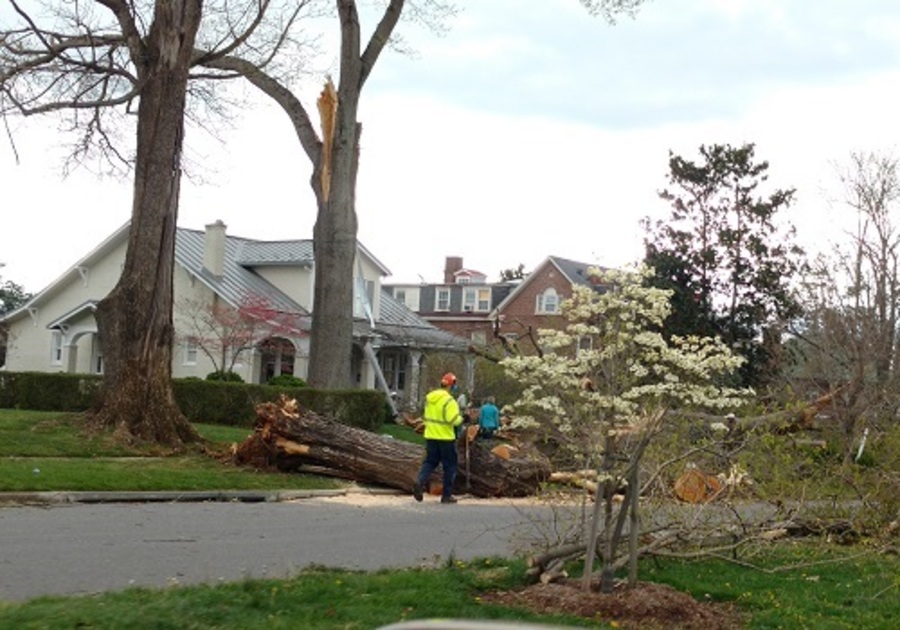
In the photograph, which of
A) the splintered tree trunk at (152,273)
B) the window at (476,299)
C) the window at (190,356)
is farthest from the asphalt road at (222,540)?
the window at (476,299)

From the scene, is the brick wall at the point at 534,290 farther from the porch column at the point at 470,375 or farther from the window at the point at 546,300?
the porch column at the point at 470,375

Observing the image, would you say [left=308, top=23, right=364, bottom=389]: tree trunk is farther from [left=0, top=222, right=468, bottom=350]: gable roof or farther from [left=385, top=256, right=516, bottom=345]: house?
[left=385, top=256, right=516, bottom=345]: house

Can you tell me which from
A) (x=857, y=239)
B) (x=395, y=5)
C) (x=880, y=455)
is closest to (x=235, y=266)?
(x=395, y=5)

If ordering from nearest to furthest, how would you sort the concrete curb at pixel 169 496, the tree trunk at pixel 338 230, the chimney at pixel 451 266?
the concrete curb at pixel 169 496 → the tree trunk at pixel 338 230 → the chimney at pixel 451 266

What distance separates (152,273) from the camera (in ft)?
68.5

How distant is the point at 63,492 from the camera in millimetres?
15852

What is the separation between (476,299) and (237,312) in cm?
3043

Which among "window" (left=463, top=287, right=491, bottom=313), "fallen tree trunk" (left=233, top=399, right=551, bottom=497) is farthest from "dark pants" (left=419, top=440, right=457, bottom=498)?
"window" (left=463, top=287, right=491, bottom=313)

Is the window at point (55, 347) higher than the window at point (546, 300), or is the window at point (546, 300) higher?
the window at point (546, 300)

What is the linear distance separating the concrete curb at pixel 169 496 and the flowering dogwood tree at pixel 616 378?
26.6ft

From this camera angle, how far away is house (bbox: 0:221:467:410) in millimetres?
43844

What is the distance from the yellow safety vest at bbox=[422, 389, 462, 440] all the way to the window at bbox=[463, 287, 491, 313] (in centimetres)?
5309

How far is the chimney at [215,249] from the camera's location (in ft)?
151

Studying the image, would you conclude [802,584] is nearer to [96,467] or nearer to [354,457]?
[354,457]
